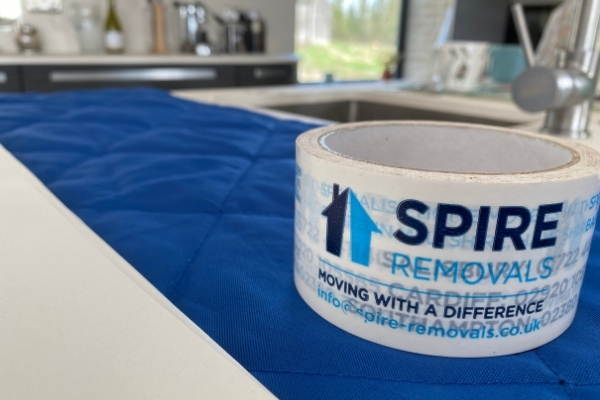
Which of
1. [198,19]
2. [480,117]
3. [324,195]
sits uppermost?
[198,19]

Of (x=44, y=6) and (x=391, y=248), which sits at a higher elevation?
(x=44, y=6)

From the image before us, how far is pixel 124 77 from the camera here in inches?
106

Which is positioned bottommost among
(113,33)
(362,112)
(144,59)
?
(362,112)

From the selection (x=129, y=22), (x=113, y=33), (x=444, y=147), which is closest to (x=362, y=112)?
(x=444, y=147)

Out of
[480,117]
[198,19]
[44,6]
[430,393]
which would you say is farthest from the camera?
[198,19]

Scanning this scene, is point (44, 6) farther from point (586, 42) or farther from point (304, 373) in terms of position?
point (304, 373)

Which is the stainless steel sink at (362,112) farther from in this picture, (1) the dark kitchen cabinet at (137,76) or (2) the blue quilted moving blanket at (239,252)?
(1) the dark kitchen cabinet at (137,76)

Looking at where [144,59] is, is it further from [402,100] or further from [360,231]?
[360,231]

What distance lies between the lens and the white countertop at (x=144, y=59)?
2459 millimetres

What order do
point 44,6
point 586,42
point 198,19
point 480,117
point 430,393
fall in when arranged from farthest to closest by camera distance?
point 198,19, point 44,6, point 480,117, point 586,42, point 430,393

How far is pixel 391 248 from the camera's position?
273 mm

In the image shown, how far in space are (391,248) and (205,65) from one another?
2804 mm

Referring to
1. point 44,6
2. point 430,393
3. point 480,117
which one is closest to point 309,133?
point 430,393

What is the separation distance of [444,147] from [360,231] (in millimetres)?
175
